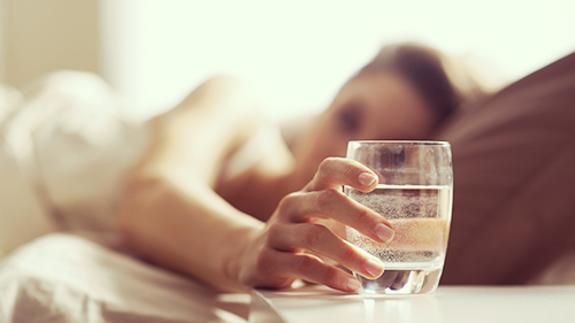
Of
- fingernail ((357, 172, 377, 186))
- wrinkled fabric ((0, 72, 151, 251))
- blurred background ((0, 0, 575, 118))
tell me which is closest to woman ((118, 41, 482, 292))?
fingernail ((357, 172, 377, 186))

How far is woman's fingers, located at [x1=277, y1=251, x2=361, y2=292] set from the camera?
649 millimetres

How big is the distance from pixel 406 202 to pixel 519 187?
367mm

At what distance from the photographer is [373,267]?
2.00 feet

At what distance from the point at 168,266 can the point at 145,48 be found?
2.05 m

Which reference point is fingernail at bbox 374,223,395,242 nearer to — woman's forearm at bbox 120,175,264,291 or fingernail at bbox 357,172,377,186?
fingernail at bbox 357,172,377,186

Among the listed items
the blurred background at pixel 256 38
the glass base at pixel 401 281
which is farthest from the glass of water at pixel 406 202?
the blurred background at pixel 256 38

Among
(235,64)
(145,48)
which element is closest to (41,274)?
(235,64)

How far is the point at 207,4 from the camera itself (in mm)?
2850

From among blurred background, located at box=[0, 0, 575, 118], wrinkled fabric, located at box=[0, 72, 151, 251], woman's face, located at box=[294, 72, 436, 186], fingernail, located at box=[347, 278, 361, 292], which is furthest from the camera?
blurred background, located at box=[0, 0, 575, 118]

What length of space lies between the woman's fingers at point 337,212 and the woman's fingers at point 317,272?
1.2 inches

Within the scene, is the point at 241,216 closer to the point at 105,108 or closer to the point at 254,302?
the point at 254,302

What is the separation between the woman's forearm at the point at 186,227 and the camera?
2.76 feet

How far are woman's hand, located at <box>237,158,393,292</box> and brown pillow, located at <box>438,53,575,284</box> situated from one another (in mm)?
302

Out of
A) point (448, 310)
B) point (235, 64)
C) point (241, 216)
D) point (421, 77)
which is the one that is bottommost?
point (448, 310)
